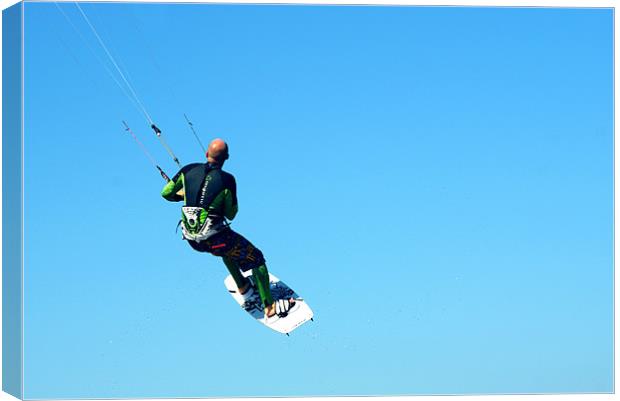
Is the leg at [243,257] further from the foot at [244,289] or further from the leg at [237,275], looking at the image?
the foot at [244,289]

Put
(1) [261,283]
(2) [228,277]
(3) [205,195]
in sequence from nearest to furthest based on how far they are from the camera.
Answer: (3) [205,195] → (1) [261,283] → (2) [228,277]

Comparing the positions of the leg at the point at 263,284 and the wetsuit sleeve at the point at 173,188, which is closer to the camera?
the wetsuit sleeve at the point at 173,188

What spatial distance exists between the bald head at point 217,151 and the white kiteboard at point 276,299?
299 centimetres

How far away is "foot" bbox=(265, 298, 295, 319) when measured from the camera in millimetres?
23688

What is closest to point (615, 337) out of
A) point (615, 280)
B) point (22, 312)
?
point (615, 280)

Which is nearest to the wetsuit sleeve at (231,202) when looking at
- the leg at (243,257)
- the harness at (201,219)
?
the harness at (201,219)

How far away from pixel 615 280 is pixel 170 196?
7383 millimetres

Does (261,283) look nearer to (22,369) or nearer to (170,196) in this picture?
(170,196)

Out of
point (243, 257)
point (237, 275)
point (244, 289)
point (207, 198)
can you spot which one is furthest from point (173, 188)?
point (244, 289)

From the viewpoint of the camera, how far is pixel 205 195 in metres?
21.8

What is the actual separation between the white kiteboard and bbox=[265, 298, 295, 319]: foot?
2.1 inches

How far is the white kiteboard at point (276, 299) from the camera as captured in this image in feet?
77.5

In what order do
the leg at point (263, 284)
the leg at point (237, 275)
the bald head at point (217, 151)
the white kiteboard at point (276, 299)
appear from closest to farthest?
the bald head at point (217, 151)
the leg at point (237, 275)
the leg at point (263, 284)
the white kiteboard at point (276, 299)

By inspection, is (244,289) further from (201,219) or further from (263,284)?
(201,219)
